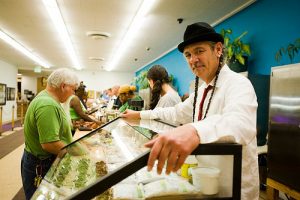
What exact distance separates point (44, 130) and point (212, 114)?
64.2 inches

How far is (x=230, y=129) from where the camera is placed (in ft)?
2.95

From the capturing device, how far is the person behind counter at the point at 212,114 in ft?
2.60

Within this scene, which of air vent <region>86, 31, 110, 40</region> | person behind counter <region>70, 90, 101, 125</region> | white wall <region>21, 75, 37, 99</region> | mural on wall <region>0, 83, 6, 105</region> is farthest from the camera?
white wall <region>21, 75, 37, 99</region>

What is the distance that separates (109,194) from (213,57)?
3.21 ft

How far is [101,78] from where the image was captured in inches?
764

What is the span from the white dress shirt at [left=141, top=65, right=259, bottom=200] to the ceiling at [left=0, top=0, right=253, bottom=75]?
13.9 feet

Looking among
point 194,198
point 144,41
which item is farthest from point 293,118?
point 144,41

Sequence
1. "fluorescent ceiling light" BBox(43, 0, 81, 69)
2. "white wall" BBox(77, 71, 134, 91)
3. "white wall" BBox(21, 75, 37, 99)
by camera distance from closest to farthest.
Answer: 1. "fluorescent ceiling light" BBox(43, 0, 81, 69)
2. "white wall" BBox(77, 71, 134, 91)
3. "white wall" BBox(21, 75, 37, 99)

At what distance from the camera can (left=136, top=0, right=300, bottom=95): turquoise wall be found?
13.4ft

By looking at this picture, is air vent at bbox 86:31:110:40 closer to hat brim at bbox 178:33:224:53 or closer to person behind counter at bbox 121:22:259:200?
person behind counter at bbox 121:22:259:200

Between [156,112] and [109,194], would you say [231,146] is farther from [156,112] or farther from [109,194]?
[156,112]

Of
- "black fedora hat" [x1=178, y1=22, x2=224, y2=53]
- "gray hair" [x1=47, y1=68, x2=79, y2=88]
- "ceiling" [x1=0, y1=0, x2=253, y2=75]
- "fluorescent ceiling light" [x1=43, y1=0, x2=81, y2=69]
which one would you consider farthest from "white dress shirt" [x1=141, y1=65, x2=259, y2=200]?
"fluorescent ceiling light" [x1=43, y1=0, x2=81, y2=69]

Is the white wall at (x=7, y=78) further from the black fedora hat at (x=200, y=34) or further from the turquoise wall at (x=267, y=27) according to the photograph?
the black fedora hat at (x=200, y=34)

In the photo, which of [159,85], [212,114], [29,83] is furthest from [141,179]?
[29,83]
